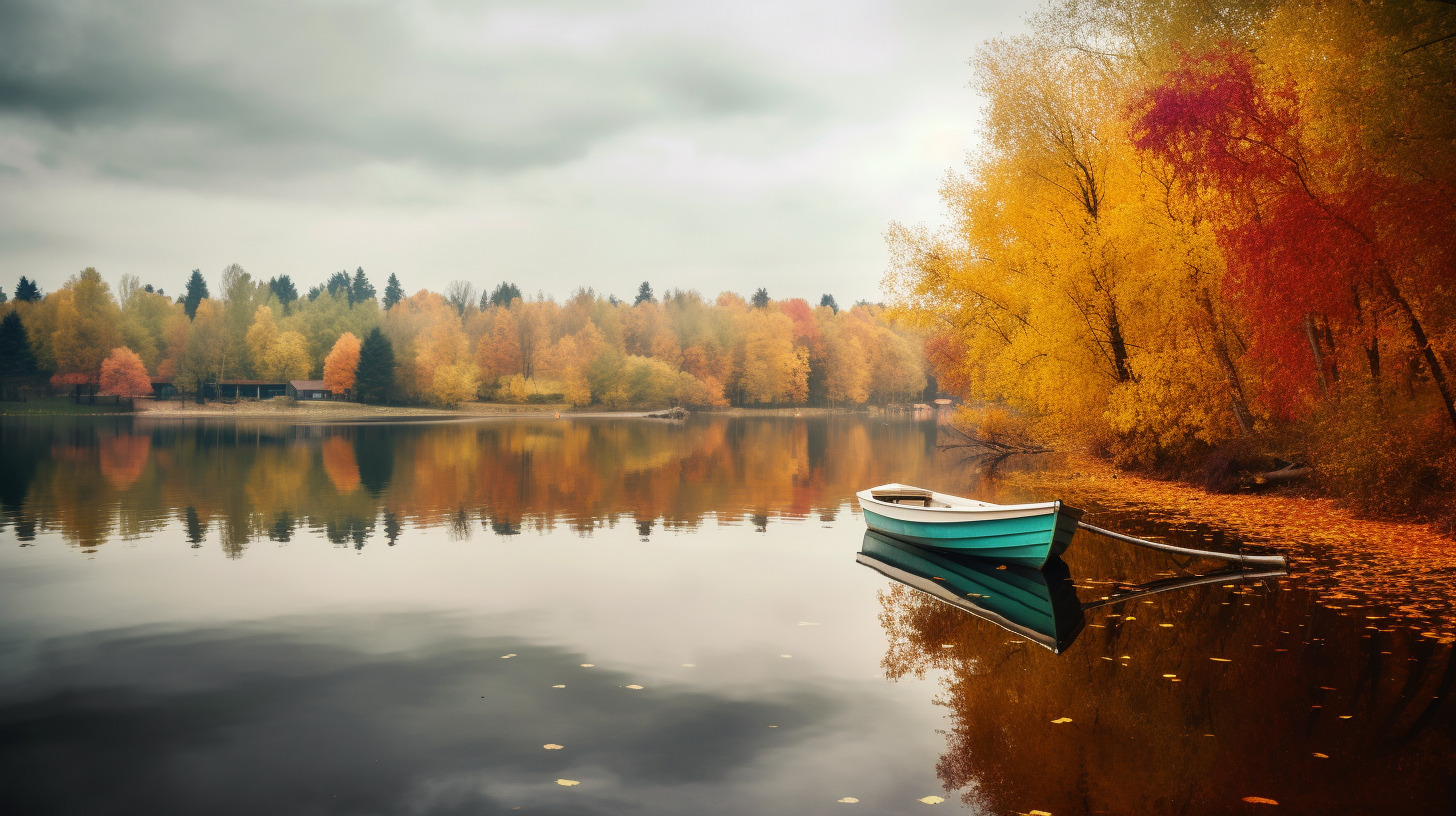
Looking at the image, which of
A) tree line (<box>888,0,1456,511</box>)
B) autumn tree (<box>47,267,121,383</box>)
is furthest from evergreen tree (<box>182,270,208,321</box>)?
tree line (<box>888,0,1456,511</box>)

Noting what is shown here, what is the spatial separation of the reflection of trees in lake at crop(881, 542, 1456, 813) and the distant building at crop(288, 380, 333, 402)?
127 metres

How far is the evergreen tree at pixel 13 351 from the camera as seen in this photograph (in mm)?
101562

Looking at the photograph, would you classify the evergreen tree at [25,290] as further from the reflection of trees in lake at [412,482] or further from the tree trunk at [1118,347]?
the tree trunk at [1118,347]

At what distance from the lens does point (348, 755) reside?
8453mm

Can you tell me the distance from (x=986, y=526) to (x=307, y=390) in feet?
409

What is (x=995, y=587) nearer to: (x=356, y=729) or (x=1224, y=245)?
(x=356, y=729)

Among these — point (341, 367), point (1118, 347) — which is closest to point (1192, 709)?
point (1118, 347)

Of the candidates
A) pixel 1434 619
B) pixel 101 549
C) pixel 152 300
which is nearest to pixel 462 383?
pixel 152 300

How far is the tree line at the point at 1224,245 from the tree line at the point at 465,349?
8665cm

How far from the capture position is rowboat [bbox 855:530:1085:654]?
1267 centimetres

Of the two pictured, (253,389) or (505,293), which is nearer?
(253,389)

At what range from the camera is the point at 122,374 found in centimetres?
11356

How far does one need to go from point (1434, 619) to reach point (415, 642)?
13.6m

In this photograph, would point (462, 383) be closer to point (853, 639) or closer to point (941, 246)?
point (941, 246)
